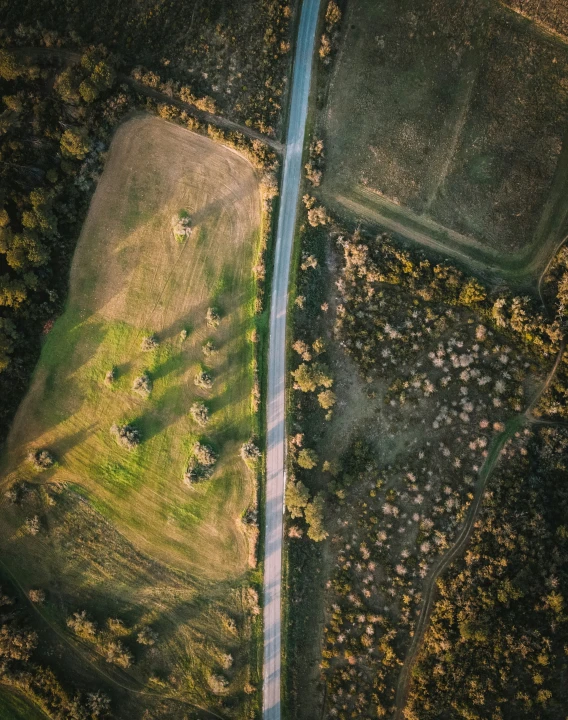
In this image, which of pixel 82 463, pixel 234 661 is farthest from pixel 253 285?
pixel 234 661

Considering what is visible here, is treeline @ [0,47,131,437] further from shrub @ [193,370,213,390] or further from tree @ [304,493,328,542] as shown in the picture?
tree @ [304,493,328,542]

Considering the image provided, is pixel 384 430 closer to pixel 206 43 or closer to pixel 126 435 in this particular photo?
pixel 126 435

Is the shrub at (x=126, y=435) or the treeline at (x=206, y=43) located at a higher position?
the treeline at (x=206, y=43)

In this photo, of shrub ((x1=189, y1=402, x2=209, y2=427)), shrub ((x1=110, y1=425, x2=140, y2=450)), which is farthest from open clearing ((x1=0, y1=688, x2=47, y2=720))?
shrub ((x1=189, y1=402, x2=209, y2=427))

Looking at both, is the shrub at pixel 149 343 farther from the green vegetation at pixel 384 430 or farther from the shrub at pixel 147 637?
the shrub at pixel 147 637

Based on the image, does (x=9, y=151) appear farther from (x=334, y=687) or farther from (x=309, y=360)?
(x=334, y=687)

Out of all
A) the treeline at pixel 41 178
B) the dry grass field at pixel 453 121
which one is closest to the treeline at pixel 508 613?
the dry grass field at pixel 453 121
